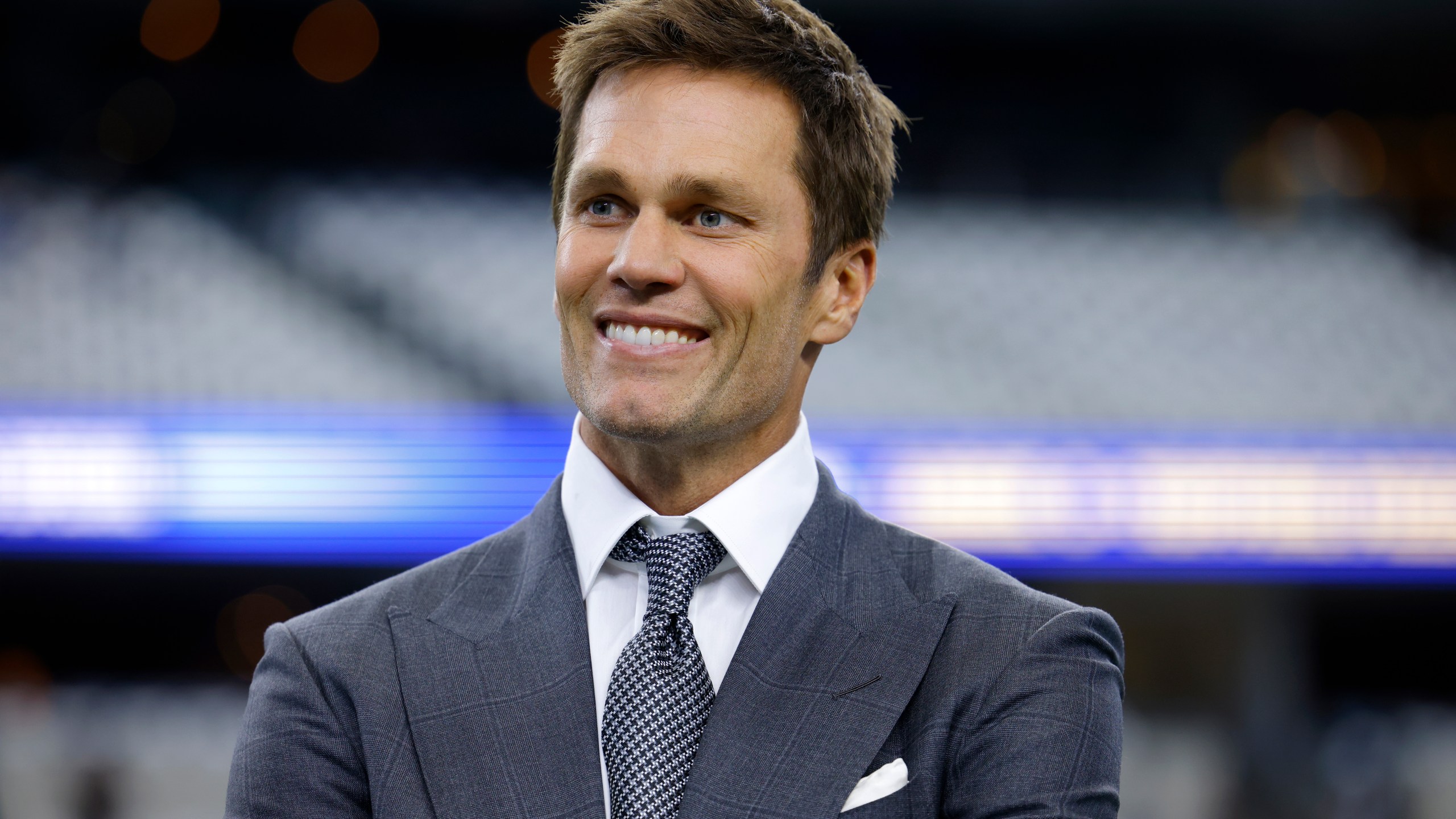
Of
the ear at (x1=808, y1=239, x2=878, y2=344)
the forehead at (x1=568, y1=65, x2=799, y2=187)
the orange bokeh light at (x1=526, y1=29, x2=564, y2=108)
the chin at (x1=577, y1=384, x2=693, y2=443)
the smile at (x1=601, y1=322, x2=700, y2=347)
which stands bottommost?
the chin at (x1=577, y1=384, x2=693, y2=443)

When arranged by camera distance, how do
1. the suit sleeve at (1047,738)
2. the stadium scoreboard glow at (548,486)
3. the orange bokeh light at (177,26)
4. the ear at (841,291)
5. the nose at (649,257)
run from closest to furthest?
the suit sleeve at (1047,738)
the nose at (649,257)
the ear at (841,291)
the stadium scoreboard glow at (548,486)
the orange bokeh light at (177,26)

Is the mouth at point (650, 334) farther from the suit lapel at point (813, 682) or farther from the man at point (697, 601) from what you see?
the suit lapel at point (813, 682)

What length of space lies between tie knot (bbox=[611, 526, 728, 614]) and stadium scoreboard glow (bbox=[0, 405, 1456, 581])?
4.84 meters

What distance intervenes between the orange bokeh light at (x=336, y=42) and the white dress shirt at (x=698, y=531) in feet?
21.6

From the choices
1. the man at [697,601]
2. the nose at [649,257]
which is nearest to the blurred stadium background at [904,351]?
the man at [697,601]

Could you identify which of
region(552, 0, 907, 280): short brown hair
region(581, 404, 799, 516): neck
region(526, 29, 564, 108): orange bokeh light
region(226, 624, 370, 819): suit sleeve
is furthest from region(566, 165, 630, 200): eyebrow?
region(526, 29, 564, 108): orange bokeh light

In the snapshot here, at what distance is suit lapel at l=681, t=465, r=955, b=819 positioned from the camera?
1.20m

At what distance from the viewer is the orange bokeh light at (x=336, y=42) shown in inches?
292

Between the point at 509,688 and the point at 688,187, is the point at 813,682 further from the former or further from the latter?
the point at 688,187

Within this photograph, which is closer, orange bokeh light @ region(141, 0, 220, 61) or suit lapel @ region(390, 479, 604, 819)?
suit lapel @ region(390, 479, 604, 819)

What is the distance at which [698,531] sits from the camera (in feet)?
Answer: 4.47

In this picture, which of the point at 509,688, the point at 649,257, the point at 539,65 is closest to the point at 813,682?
the point at 509,688

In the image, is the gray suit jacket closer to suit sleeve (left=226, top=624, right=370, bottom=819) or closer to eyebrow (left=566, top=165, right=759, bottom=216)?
suit sleeve (left=226, top=624, right=370, bottom=819)

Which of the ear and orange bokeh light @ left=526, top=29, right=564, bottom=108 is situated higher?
orange bokeh light @ left=526, top=29, right=564, bottom=108
